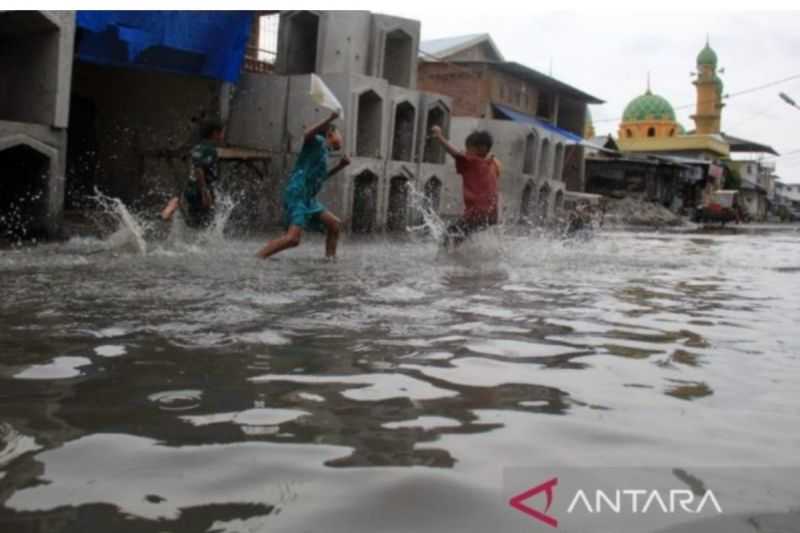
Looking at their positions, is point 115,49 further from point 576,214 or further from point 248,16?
point 576,214

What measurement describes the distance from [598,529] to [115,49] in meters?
12.0

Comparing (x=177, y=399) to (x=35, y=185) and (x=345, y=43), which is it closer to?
(x=35, y=185)

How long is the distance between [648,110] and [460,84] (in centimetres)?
Answer: 3023

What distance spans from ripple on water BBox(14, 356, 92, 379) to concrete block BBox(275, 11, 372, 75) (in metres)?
14.9

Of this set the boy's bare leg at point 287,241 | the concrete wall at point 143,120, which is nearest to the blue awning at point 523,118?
the concrete wall at point 143,120

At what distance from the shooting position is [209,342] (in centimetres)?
338

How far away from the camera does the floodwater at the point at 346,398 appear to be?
1767 millimetres

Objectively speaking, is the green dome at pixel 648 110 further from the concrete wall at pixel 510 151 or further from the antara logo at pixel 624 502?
the antara logo at pixel 624 502

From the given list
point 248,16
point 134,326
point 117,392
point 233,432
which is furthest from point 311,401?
point 248,16

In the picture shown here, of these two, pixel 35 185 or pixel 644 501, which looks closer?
pixel 644 501

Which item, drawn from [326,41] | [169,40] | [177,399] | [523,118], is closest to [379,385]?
[177,399]

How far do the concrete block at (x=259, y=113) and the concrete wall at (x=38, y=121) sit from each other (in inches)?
248

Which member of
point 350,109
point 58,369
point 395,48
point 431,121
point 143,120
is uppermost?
point 395,48

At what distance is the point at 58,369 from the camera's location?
2834mm
